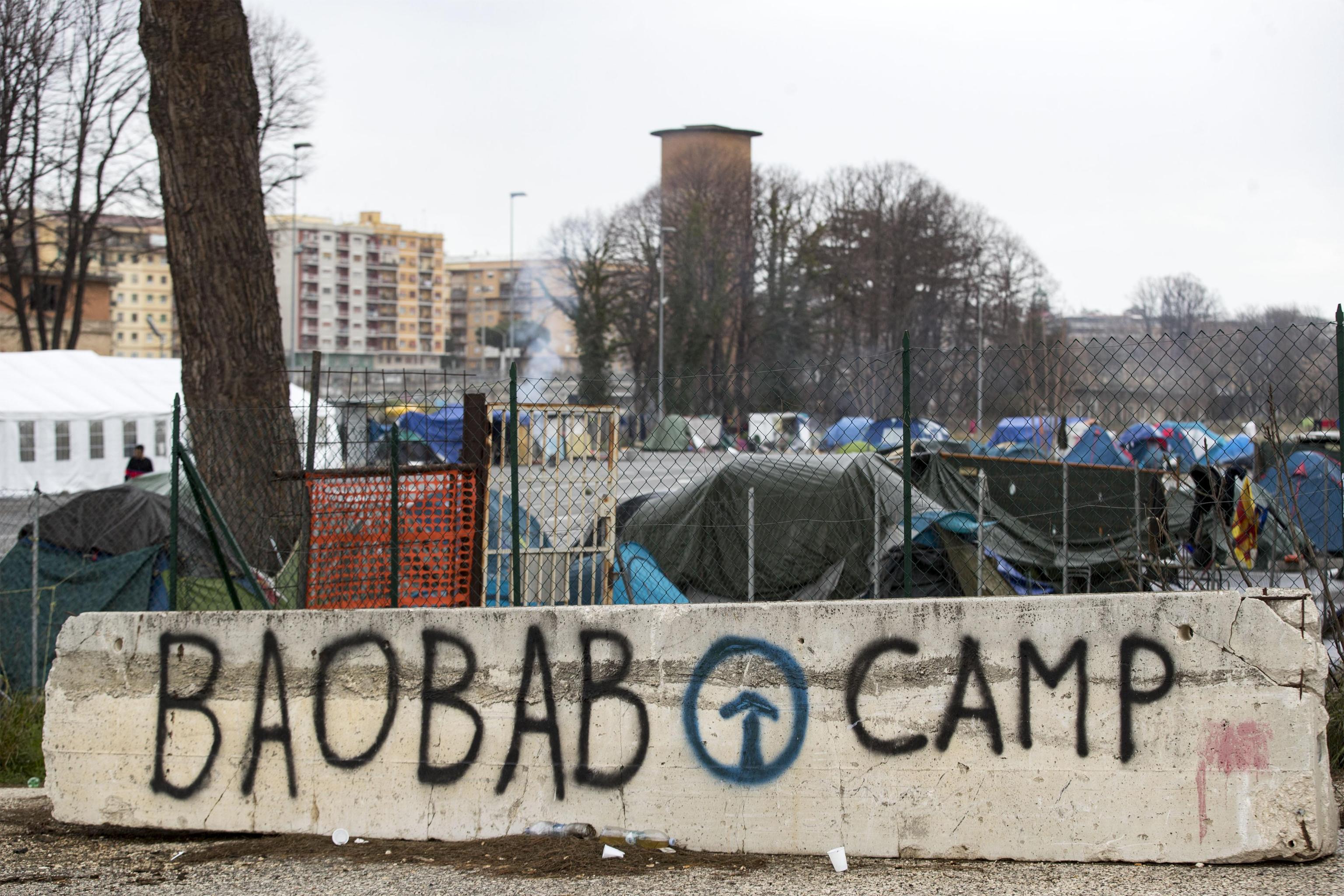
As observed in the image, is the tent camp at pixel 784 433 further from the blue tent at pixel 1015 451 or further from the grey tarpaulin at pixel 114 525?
the grey tarpaulin at pixel 114 525

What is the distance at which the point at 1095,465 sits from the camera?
37.0 feet

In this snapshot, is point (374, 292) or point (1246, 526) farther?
point (374, 292)

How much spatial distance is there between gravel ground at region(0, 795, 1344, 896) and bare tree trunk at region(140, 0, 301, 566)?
4866 millimetres

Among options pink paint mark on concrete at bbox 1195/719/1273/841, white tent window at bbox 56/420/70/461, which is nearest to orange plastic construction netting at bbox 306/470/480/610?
pink paint mark on concrete at bbox 1195/719/1273/841

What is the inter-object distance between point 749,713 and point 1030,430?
38.8ft

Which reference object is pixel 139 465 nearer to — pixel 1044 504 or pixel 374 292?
pixel 1044 504

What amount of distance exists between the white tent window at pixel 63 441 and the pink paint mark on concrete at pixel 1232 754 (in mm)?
27145

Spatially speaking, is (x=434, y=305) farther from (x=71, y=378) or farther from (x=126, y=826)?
(x=126, y=826)

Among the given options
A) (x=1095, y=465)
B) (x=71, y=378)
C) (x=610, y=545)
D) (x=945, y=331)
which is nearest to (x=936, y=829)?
(x=610, y=545)

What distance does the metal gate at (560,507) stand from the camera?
337 inches

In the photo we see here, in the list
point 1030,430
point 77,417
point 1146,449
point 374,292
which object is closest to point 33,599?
point 1146,449

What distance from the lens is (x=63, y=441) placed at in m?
27.3

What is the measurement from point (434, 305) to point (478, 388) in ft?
579

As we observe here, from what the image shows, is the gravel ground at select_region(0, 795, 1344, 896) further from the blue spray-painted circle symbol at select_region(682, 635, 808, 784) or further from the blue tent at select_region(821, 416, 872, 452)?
the blue tent at select_region(821, 416, 872, 452)
